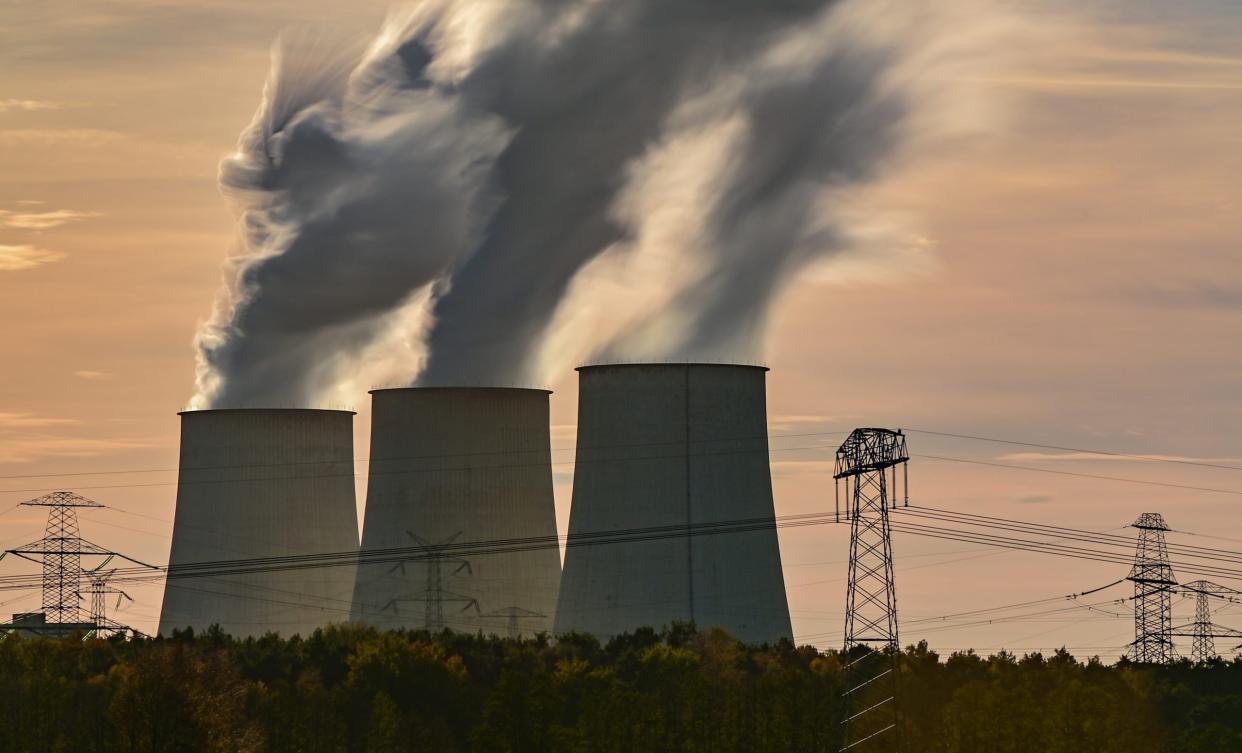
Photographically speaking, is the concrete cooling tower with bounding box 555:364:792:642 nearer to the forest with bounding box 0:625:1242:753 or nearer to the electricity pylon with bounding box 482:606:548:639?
the forest with bounding box 0:625:1242:753

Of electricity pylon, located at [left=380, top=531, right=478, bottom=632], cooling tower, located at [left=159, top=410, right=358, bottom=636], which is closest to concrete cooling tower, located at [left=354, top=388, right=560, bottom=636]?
electricity pylon, located at [left=380, top=531, right=478, bottom=632]

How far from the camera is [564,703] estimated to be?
32.2m

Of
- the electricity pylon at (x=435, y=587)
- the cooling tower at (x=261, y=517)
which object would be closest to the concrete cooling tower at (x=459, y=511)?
the electricity pylon at (x=435, y=587)

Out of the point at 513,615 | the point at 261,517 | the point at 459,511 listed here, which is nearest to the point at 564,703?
the point at 459,511

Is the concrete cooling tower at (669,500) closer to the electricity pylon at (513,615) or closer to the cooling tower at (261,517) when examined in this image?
the electricity pylon at (513,615)

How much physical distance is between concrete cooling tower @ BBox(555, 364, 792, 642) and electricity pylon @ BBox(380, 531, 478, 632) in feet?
10.4

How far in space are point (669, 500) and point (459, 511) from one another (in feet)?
16.7

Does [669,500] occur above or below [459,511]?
below

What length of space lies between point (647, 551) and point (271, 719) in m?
6.16

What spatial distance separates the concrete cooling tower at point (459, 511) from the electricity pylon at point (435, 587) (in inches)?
0.7

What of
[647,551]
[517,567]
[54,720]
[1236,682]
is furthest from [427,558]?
[1236,682]

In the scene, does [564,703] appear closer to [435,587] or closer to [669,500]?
[669,500]

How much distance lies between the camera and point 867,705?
104ft

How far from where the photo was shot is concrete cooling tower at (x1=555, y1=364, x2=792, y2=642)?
33.8 meters
